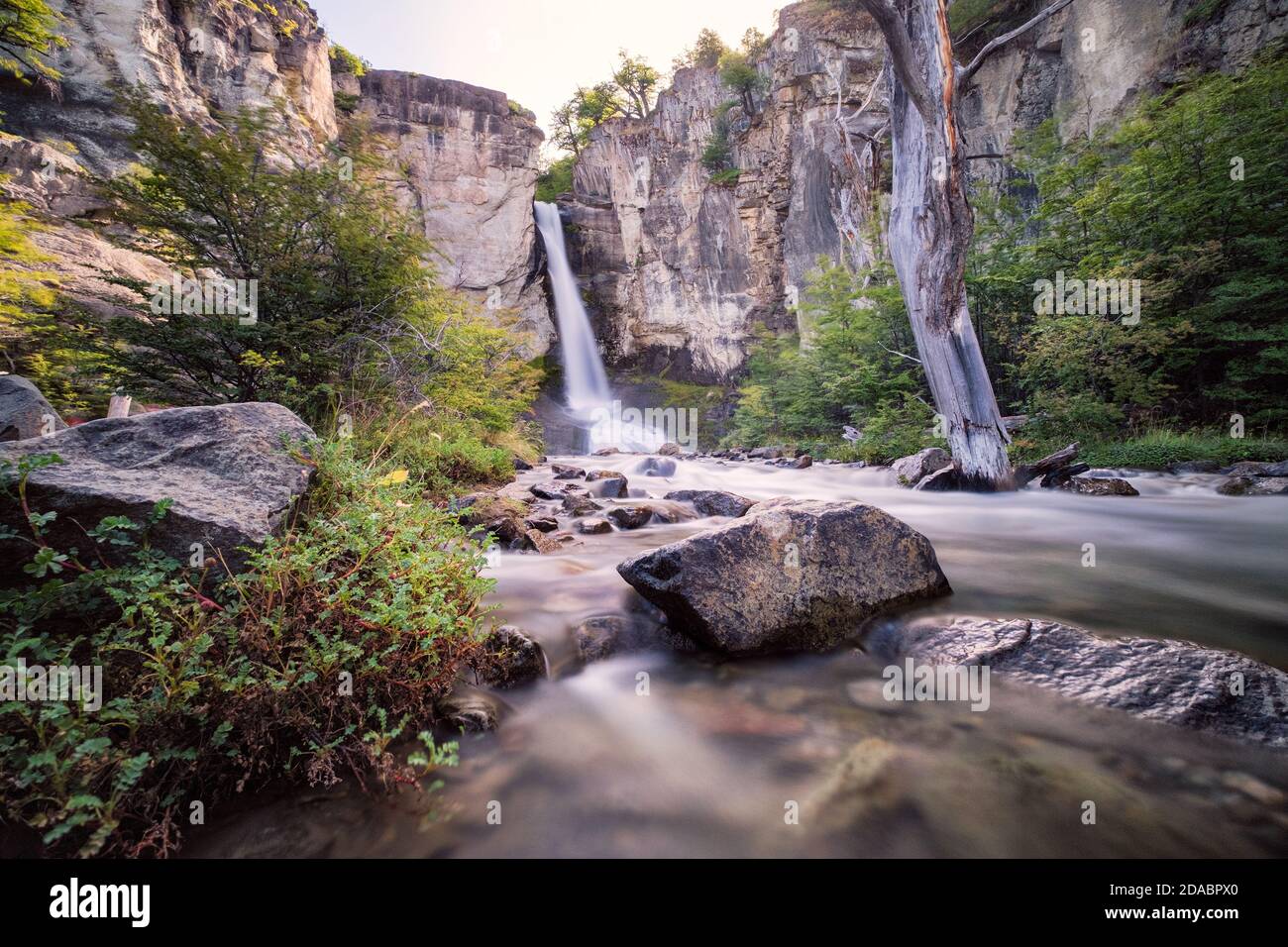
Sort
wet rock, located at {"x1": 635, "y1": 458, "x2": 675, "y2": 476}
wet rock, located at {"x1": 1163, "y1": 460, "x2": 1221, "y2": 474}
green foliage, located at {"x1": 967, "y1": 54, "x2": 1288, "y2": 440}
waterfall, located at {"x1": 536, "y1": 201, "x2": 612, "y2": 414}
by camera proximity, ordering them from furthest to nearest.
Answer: waterfall, located at {"x1": 536, "y1": 201, "x2": 612, "y2": 414} < wet rock, located at {"x1": 635, "y1": 458, "x2": 675, "y2": 476} < green foliage, located at {"x1": 967, "y1": 54, "x2": 1288, "y2": 440} < wet rock, located at {"x1": 1163, "y1": 460, "x2": 1221, "y2": 474}

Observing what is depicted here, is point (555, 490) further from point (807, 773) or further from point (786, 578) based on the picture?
point (807, 773)

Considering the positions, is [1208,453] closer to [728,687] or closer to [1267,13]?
[728,687]

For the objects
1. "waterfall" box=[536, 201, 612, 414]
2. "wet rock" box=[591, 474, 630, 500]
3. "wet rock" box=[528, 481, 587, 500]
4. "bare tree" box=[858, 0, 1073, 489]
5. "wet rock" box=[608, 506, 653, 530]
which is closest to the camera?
"wet rock" box=[608, 506, 653, 530]

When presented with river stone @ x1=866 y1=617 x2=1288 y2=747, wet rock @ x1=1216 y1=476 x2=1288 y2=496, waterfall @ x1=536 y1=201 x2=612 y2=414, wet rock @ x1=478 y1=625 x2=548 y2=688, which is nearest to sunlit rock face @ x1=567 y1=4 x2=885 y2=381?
waterfall @ x1=536 y1=201 x2=612 y2=414

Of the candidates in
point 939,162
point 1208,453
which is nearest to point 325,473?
point 939,162

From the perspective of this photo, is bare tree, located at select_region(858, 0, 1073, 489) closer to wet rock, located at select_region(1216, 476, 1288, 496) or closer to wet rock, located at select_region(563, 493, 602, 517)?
wet rock, located at select_region(1216, 476, 1288, 496)

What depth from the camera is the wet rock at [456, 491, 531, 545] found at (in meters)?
4.33

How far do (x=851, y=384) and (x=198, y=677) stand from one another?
15226 millimetres

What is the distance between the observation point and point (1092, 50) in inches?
621

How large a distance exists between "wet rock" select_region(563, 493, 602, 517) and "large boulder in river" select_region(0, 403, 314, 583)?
316 centimetres

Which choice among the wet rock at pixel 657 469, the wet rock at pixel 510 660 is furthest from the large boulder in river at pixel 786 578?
the wet rock at pixel 657 469

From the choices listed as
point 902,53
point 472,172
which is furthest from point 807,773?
point 472,172

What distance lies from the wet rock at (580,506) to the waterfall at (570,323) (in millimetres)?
23458
